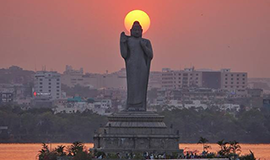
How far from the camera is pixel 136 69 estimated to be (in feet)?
218

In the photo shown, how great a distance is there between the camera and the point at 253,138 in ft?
425

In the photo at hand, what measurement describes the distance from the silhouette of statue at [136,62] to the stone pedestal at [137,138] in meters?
2.68

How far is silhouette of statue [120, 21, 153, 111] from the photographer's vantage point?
6606 centimetres

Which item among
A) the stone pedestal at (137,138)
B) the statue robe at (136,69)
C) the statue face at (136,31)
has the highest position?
the statue face at (136,31)

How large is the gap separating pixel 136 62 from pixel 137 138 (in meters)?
5.02

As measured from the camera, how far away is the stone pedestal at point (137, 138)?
62812mm

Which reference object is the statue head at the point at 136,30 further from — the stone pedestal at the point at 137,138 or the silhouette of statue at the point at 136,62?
the stone pedestal at the point at 137,138

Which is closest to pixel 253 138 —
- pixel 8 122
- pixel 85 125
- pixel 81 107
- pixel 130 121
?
pixel 85 125

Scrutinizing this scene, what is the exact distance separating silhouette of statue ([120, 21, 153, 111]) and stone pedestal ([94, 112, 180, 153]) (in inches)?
106

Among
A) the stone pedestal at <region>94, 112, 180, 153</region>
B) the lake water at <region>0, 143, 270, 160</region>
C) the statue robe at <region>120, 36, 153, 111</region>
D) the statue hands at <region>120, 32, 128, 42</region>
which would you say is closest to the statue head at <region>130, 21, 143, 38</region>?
the statue robe at <region>120, 36, 153, 111</region>

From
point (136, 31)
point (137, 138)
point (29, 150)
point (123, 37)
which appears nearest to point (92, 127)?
point (29, 150)

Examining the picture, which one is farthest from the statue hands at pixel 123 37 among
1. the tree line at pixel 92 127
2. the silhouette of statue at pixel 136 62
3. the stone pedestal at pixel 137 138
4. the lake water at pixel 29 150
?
the tree line at pixel 92 127

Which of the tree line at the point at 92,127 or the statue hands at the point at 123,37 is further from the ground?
the statue hands at the point at 123,37

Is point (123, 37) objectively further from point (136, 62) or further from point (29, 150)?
point (29, 150)
